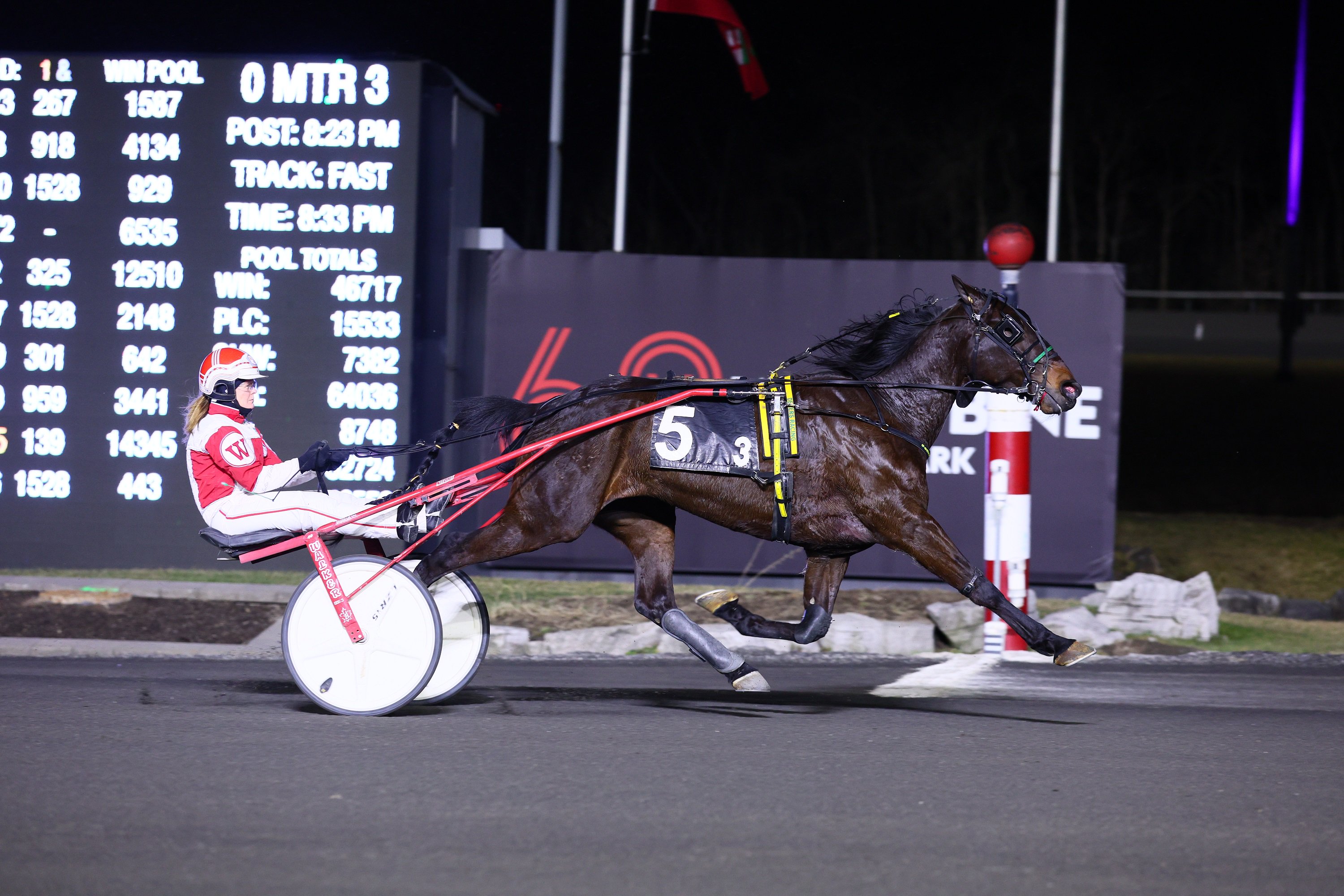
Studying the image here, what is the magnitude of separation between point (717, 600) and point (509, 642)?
205cm

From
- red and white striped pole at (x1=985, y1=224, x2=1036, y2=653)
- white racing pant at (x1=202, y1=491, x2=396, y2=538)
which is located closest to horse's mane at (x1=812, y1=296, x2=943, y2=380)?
red and white striped pole at (x1=985, y1=224, x2=1036, y2=653)

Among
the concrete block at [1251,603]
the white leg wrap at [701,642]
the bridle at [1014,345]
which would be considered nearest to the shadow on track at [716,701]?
the white leg wrap at [701,642]

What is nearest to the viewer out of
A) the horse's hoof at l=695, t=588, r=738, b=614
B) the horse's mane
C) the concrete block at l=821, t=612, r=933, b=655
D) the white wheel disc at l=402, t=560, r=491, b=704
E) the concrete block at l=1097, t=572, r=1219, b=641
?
the white wheel disc at l=402, t=560, r=491, b=704

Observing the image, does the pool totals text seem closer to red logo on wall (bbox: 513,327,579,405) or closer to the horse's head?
red logo on wall (bbox: 513,327,579,405)

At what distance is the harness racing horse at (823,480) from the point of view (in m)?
6.17

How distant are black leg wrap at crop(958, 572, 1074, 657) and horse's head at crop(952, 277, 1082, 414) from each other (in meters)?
0.90

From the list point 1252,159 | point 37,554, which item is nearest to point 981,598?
point 37,554

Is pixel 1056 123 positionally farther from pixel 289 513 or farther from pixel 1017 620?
pixel 289 513

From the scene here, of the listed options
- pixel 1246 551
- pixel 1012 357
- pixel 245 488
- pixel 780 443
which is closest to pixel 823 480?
pixel 780 443

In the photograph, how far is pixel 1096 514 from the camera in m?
10.4

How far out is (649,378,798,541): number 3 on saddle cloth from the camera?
6.14 meters

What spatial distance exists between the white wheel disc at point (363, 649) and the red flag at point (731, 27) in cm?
726

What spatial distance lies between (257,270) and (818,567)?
209 inches

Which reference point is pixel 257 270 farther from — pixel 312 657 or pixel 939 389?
pixel 939 389
